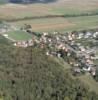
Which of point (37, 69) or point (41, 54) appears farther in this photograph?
point (41, 54)

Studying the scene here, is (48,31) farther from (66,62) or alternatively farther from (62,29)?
(66,62)

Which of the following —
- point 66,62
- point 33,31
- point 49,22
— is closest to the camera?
point 66,62

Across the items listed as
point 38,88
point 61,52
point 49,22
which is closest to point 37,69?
point 38,88

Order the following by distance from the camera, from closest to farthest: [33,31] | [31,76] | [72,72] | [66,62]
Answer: [31,76] → [72,72] → [66,62] → [33,31]

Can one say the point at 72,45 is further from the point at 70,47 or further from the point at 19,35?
the point at 19,35

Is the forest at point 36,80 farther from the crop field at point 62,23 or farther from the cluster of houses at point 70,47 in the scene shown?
the crop field at point 62,23

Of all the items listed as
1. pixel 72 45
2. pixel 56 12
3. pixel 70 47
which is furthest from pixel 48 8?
pixel 70 47

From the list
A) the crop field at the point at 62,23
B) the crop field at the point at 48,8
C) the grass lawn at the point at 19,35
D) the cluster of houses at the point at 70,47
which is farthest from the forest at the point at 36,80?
the crop field at the point at 48,8
